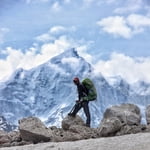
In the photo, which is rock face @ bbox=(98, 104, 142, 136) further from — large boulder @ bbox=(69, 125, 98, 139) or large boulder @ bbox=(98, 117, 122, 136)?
large boulder @ bbox=(69, 125, 98, 139)

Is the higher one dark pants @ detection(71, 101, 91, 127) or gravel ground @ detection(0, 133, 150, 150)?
dark pants @ detection(71, 101, 91, 127)

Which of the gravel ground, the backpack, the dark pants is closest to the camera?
the gravel ground

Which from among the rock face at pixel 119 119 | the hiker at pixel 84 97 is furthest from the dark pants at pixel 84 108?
the rock face at pixel 119 119

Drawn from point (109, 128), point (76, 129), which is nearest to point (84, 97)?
point (76, 129)

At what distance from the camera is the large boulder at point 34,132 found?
19656mm

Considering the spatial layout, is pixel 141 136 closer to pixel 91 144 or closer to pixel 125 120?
pixel 91 144

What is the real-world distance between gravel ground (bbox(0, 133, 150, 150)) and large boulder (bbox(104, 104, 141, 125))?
2501 millimetres

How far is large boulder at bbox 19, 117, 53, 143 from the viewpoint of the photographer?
1966 centimetres

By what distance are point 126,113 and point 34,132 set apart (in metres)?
3.70

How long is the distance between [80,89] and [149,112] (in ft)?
9.07

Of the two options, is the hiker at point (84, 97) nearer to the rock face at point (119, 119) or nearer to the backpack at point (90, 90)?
the backpack at point (90, 90)

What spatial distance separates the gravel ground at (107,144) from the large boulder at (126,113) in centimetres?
250

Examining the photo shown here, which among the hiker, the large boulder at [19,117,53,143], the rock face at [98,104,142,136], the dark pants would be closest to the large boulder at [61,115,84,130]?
the dark pants

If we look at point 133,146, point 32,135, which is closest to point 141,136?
point 133,146
